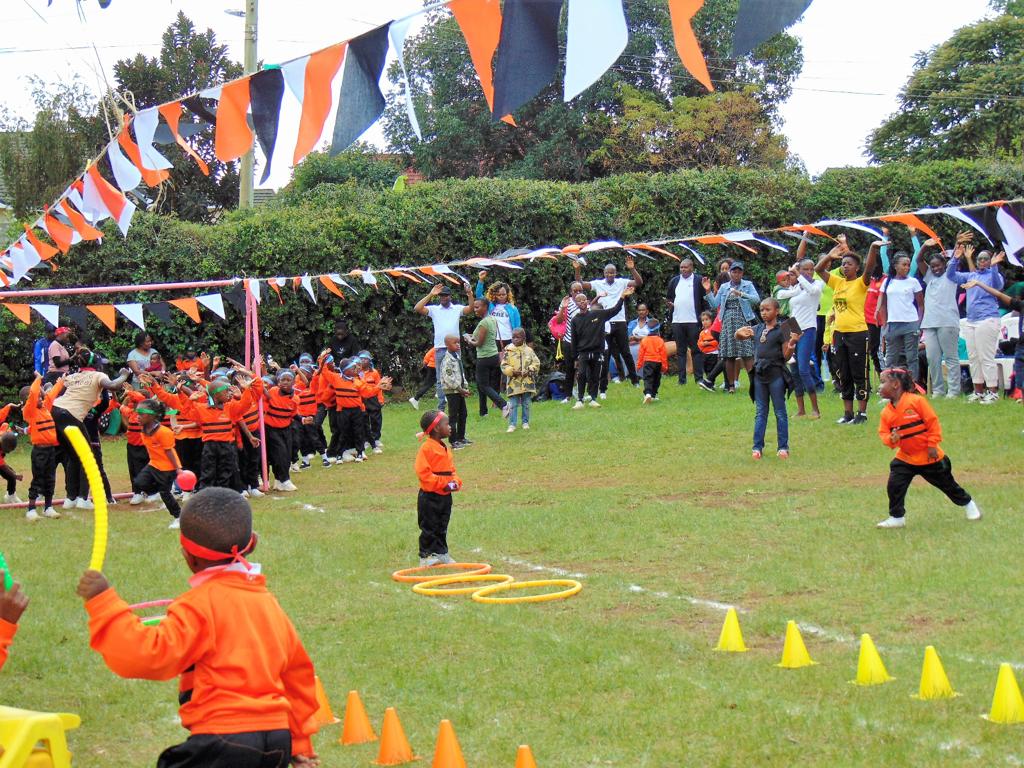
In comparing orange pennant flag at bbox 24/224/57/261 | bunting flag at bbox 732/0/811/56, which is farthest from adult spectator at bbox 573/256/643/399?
bunting flag at bbox 732/0/811/56

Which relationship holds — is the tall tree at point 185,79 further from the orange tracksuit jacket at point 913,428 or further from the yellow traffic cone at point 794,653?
the yellow traffic cone at point 794,653

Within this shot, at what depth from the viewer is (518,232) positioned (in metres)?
24.7

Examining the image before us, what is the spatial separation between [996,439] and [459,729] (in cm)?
1041

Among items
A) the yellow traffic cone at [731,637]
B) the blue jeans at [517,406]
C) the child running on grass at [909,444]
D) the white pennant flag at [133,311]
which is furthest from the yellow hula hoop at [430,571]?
the blue jeans at [517,406]

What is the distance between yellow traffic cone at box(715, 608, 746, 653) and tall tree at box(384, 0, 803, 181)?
3571 cm

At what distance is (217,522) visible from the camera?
4.38 metres

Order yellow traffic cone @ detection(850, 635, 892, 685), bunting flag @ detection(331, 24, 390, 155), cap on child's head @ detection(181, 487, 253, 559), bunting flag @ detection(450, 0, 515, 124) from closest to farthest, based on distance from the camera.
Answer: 1. cap on child's head @ detection(181, 487, 253, 559)
2. yellow traffic cone @ detection(850, 635, 892, 685)
3. bunting flag @ detection(450, 0, 515, 124)
4. bunting flag @ detection(331, 24, 390, 155)

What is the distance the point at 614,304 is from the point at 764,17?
47.7 ft

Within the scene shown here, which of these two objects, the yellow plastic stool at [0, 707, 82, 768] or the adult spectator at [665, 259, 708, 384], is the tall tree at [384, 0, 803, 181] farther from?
the yellow plastic stool at [0, 707, 82, 768]

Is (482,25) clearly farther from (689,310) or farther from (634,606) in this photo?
(689,310)

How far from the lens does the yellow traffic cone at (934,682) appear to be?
6.29 metres

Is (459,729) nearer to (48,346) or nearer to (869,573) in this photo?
(869,573)

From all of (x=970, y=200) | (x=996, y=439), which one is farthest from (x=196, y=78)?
(x=996, y=439)

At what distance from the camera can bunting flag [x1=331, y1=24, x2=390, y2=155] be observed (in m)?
8.20
